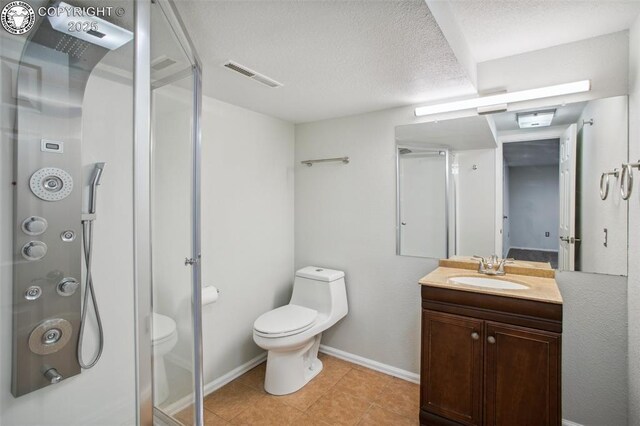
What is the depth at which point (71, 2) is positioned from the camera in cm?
112

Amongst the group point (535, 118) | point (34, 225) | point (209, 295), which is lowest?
point (209, 295)

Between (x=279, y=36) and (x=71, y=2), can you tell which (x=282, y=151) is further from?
(x=71, y=2)

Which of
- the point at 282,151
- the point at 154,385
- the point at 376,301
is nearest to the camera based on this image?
the point at 154,385

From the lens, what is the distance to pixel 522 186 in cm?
200

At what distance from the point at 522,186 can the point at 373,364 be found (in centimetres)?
173

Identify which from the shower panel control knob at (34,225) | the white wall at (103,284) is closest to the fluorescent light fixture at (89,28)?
the white wall at (103,284)

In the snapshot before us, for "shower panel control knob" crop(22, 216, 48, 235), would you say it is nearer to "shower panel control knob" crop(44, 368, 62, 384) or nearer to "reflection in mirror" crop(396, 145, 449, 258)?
"shower panel control knob" crop(44, 368, 62, 384)

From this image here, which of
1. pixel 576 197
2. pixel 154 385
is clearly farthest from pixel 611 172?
pixel 154 385

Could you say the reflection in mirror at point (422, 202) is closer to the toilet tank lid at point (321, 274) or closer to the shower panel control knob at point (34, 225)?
the toilet tank lid at point (321, 274)

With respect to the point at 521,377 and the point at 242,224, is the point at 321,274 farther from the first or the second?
the point at 521,377

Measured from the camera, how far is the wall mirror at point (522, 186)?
5.73 ft

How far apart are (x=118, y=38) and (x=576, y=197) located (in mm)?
2438

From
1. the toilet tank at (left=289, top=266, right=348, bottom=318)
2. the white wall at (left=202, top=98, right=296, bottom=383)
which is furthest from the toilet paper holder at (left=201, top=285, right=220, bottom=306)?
the toilet tank at (left=289, top=266, right=348, bottom=318)

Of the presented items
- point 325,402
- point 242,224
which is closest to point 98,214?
point 242,224
